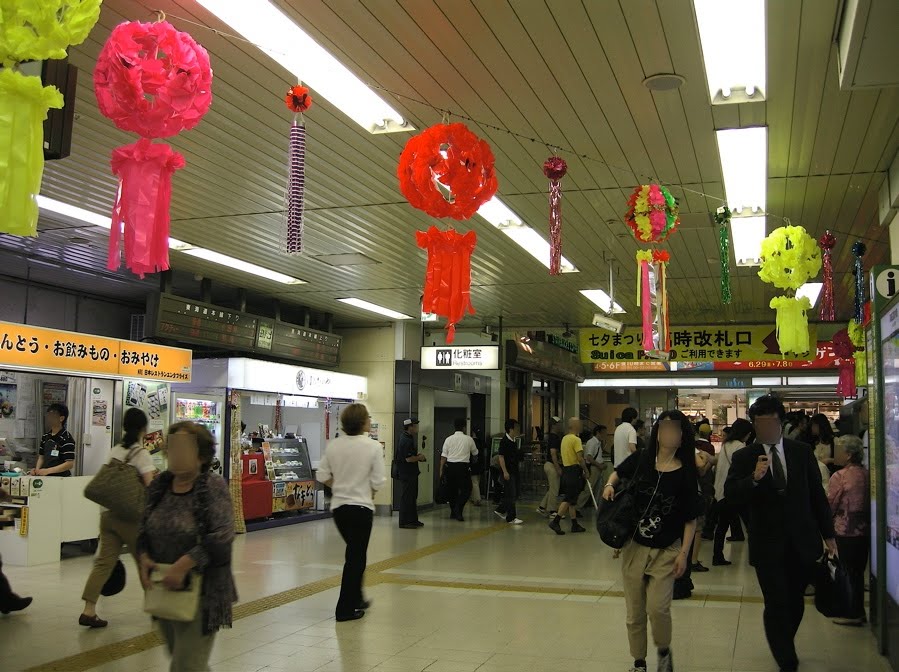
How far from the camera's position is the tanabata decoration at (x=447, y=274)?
5.04m

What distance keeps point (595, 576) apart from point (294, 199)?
5071mm

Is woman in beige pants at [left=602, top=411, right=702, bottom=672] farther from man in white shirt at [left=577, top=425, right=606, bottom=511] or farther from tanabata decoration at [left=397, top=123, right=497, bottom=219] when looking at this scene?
man in white shirt at [left=577, top=425, right=606, bottom=511]

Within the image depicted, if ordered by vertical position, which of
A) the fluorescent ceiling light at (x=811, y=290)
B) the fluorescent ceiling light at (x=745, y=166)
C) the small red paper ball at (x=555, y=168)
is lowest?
the small red paper ball at (x=555, y=168)

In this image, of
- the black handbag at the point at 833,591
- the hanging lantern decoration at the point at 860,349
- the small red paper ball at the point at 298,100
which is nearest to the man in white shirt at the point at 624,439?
the hanging lantern decoration at the point at 860,349

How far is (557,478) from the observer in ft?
39.3

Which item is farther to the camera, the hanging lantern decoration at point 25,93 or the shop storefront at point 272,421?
the shop storefront at point 272,421

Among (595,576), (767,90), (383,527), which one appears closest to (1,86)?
(767,90)

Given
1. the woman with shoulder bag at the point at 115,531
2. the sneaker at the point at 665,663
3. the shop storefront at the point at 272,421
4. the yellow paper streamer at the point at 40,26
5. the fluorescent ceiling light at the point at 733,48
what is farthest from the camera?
the shop storefront at the point at 272,421

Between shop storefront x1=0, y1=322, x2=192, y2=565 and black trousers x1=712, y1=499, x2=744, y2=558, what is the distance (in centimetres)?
609

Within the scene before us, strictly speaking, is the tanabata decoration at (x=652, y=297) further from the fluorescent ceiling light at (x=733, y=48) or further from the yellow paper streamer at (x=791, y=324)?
the fluorescent ceiling light at (x=733, y=48)

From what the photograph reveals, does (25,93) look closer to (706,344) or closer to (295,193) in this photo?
(295,193)

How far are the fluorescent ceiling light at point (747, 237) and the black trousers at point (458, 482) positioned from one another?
4.96m

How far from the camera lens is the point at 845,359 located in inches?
445

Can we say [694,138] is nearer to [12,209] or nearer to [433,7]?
[433,7]
